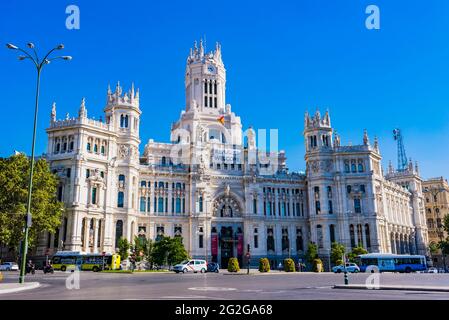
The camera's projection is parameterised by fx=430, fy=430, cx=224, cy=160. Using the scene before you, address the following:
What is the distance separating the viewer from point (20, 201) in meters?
60.0

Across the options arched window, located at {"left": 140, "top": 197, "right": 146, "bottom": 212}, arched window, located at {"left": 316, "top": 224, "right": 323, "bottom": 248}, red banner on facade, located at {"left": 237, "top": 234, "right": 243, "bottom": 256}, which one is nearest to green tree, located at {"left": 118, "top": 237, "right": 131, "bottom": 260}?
arched window, located at {"left": 140, "top": 197, "right": 146, "bottom": 212}

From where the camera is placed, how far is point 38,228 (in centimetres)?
6031

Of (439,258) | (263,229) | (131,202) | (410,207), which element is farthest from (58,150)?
(439,258)

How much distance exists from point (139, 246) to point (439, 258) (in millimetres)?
95589

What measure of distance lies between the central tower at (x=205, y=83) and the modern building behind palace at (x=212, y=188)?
1334 mm

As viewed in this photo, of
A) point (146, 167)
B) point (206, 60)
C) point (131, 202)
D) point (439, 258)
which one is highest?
point (206, 60)

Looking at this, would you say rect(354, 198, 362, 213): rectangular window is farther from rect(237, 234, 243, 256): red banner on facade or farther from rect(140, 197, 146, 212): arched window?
rect(140, 197, 146, 212): arched window

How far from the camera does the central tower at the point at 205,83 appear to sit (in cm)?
10119

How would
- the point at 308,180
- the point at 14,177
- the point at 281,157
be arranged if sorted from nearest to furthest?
the point at 14,177 → the point at 308,180 → the point at 281,157

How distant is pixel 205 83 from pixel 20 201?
5448cm

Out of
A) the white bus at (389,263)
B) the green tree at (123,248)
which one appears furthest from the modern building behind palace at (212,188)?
the white bus at (389,263)

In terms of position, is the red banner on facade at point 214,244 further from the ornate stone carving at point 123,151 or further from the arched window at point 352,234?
the arched window at point 352,234

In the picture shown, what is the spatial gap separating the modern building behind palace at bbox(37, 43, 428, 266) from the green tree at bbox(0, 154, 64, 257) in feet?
25.2
